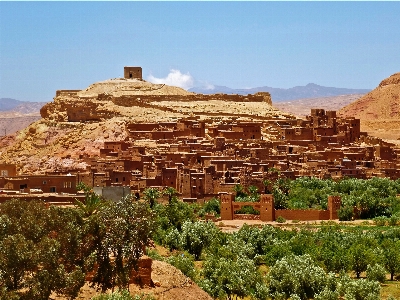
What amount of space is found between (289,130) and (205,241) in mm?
27737

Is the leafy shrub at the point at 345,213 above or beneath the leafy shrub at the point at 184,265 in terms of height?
beneath

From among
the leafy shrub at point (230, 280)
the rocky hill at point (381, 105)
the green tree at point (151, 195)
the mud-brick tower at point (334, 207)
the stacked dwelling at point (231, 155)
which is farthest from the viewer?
the rocky hill at point (381, 105)

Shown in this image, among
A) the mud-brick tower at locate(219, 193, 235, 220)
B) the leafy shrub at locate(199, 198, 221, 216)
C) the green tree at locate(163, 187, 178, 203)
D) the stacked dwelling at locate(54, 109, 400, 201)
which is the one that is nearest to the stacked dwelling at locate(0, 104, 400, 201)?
the stacked dwelling at locate(54, 109, 400, 201)

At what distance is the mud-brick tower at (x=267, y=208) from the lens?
4228 cm

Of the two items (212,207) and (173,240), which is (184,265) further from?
(212,207)

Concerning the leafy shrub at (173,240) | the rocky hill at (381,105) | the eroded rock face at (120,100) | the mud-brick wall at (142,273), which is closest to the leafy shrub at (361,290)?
the leafy shrub at (173,240)

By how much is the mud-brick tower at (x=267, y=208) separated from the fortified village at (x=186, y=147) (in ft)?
0.16

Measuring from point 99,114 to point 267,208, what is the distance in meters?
24.4

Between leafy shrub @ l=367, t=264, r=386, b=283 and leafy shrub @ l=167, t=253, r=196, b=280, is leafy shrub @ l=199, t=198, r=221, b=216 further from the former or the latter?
leafy shrub @ l=167, t=253, r=196, b=280

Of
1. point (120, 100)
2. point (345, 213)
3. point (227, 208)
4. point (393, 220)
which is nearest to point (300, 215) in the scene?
point (345, 213)

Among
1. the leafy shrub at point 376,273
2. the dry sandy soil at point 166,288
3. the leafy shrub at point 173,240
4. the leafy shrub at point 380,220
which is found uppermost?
the dry sandy soil at point 166,288

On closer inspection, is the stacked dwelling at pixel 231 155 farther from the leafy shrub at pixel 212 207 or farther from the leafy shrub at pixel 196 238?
the leafy shrub at pixel 196 238

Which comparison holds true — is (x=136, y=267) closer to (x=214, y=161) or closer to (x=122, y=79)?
(x=214, y=161)

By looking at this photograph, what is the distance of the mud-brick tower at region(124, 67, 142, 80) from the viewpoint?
83562 mm
